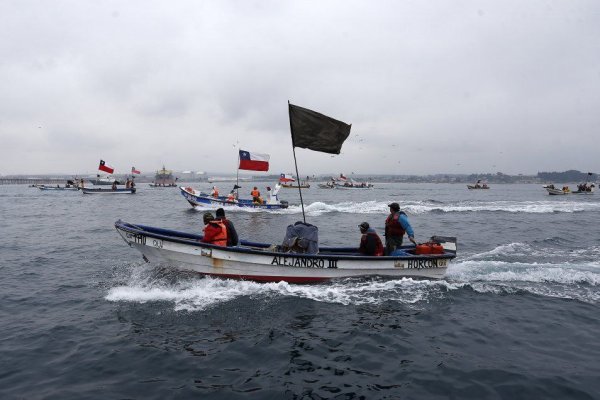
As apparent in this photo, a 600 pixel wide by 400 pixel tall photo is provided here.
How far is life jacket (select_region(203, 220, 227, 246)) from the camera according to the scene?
1121 cm

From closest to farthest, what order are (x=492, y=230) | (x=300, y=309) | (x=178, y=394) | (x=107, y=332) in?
(x=178, y=394), (x=107, y=332), (x=300, y=309), (x=492, y=230)

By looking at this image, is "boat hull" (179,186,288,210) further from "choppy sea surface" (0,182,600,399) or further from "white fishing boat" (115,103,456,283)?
"white fishing boat" (115,103,456,283)

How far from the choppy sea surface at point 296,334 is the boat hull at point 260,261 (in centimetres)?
32

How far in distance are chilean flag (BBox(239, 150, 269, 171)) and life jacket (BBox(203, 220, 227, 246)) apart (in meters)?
21.1

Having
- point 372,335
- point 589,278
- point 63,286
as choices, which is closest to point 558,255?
point 589,278

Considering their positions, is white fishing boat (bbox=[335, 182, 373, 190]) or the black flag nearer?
the black flag

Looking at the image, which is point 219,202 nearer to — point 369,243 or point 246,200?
point 246,200

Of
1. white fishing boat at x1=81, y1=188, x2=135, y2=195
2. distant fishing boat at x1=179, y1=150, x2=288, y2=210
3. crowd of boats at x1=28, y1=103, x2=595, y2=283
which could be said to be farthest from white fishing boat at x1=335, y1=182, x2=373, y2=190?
crowd of boats at x1=28, y1=103, x2=595, y2=283

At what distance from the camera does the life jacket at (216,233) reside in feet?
36.8

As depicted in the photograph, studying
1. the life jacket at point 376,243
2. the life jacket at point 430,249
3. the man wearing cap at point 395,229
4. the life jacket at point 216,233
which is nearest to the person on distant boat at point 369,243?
the life jacket at point 376,243

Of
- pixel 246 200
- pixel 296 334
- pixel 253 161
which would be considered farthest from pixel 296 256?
pixel 246 200

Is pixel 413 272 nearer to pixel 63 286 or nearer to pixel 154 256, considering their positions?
pixel 154 256

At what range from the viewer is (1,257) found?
15.3 metres

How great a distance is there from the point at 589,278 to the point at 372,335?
869 cm
